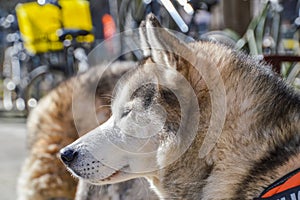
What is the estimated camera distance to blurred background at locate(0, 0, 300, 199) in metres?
4.71

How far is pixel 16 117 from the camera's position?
8.68 m

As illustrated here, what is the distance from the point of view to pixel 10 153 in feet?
21.3

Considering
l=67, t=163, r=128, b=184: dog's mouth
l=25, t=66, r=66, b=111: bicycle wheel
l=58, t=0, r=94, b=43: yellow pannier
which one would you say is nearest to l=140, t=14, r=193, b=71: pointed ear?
l=67, t=163, r=128, b=184: dog's mouth

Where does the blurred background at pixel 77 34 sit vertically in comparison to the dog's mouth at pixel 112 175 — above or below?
above

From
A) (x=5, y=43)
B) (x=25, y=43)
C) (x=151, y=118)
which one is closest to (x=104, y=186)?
(x=151, y=118)

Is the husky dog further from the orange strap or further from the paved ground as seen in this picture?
the paved ground

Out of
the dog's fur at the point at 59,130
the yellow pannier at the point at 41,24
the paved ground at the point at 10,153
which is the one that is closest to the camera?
the dog's fur at the point at 59,130

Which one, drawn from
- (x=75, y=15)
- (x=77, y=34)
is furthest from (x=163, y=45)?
(x=75, y=15)

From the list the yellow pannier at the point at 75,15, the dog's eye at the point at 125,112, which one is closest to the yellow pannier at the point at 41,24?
the yellow pannier at the point at 75,15

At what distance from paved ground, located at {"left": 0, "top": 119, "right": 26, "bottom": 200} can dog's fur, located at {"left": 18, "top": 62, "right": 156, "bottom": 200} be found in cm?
191

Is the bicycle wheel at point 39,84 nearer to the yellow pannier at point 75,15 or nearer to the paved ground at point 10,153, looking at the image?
the paved ground at point 10,153

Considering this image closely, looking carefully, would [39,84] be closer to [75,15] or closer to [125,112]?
[75,15]

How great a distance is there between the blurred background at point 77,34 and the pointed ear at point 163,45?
985 mm

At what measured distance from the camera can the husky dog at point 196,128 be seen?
213 centimetres
